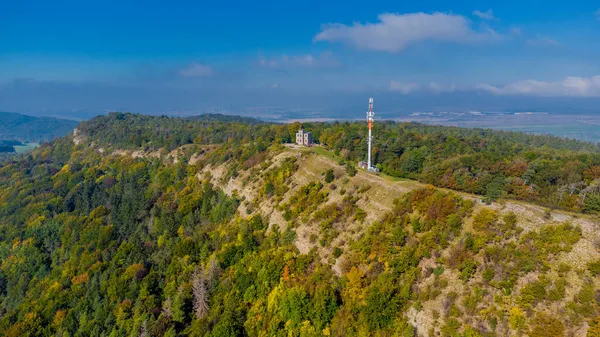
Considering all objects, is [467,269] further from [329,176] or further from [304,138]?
[304,138]

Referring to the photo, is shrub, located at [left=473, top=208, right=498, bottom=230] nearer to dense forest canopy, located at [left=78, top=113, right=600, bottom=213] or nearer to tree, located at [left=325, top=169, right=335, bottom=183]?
dense forest canopy, located at [left=78, top=113, right=600, bottom=213]

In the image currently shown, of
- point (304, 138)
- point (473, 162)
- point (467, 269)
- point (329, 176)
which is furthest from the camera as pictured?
point (304, 138)

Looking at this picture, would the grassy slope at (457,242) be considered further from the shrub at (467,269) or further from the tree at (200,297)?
the tree at (200,297)

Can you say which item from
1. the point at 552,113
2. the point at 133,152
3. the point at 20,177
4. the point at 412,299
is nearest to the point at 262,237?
the point at 412,299

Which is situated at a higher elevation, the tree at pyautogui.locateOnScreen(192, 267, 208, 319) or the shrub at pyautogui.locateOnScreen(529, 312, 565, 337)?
the shrub at pyautogui.locateOnScreen(529, 312, 565, 337)

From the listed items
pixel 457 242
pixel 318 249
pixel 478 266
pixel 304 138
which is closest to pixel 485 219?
pixel 457 242

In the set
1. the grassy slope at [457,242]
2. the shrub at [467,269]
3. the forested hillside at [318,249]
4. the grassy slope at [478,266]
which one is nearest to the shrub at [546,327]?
the forested hillside at [318,249]

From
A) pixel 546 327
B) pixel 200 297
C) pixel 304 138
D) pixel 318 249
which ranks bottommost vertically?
pixel 200 297

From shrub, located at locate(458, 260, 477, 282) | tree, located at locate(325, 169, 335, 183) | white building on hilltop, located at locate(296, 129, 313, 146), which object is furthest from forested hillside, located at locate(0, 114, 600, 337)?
white building on hilltop, located at locate(296, 129, 313, 146)

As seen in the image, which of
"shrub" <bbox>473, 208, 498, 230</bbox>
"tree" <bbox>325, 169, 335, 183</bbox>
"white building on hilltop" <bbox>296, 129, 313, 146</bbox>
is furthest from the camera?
"white building on hilltop" <bbox>296, 129, 313, 146</bbox>
